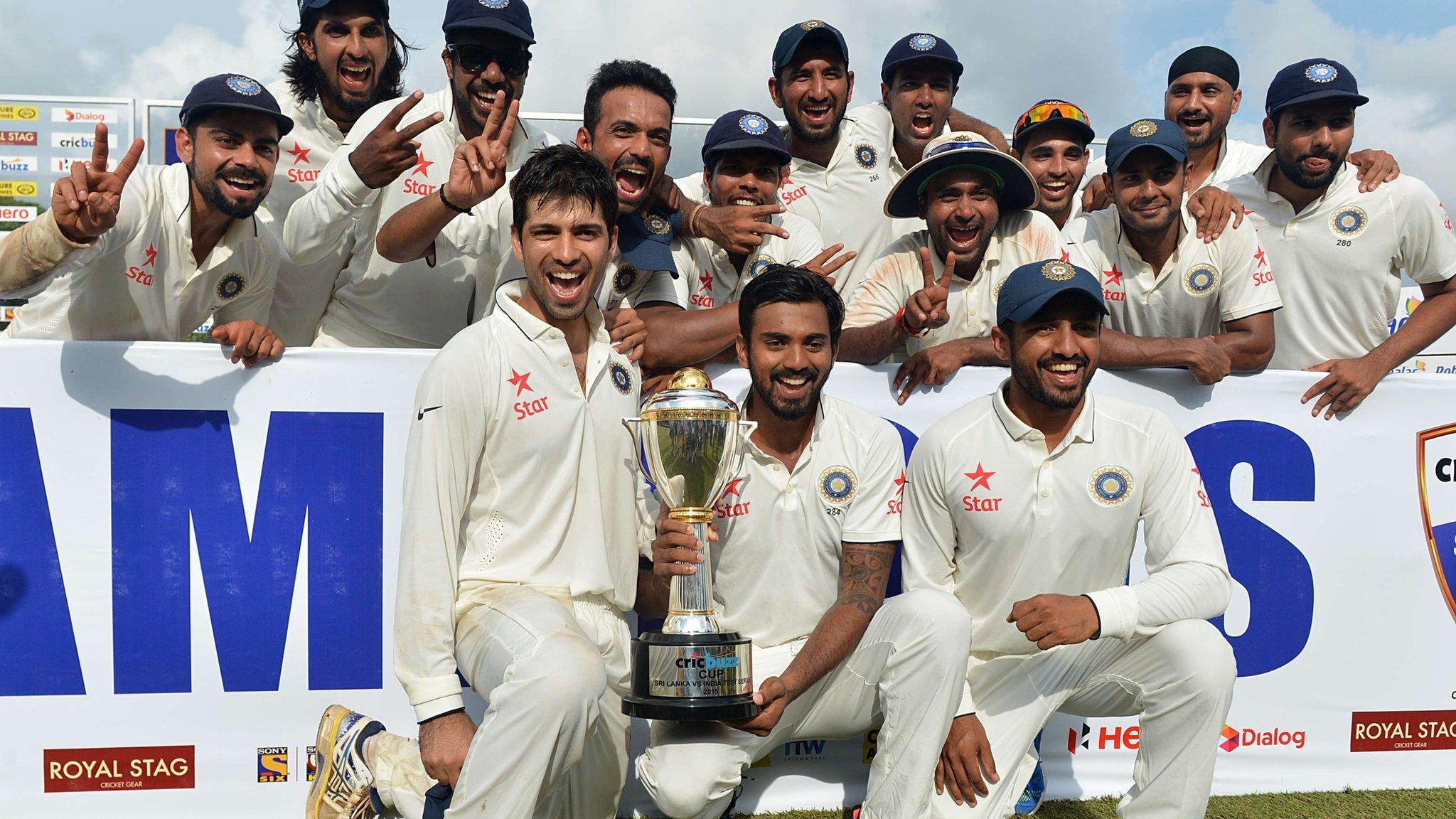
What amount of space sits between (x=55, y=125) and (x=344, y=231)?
42.9ft

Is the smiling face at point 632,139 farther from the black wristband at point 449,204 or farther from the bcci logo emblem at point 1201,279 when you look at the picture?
the bcci logo emblem at point 1201,279

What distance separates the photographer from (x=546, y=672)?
3592 millimetres

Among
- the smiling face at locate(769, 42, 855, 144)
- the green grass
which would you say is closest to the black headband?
the smiling face at locate(769, 42, 855, 144)

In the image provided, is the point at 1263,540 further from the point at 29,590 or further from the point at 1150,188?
the point at 29,590

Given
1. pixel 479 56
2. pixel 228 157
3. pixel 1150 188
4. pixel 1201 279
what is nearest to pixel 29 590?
pixel 228 157

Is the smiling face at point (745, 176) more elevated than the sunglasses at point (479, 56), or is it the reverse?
the sunglasses at point (479, 56)

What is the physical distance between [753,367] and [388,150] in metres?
1.70

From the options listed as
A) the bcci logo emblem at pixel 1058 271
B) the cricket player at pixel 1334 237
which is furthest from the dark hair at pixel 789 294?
the cricket player at pixel 1334 237

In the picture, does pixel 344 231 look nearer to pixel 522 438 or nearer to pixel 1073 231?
pixel 522 438

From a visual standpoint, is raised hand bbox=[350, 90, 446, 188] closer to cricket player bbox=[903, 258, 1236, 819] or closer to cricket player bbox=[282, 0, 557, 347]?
cricket player bbox=[282, 0, 557, 347]

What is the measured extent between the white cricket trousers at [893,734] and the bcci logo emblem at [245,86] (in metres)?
3.06

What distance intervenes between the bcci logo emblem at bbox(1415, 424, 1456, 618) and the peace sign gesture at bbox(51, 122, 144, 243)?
5599mm

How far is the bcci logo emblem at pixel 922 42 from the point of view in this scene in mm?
6668

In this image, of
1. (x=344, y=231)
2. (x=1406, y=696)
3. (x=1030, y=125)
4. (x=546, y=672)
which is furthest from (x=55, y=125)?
(x=1406, y=696)
